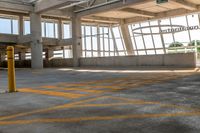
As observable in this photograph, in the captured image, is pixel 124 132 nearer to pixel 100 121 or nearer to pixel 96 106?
pixel 100 121

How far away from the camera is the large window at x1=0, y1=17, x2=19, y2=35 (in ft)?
130

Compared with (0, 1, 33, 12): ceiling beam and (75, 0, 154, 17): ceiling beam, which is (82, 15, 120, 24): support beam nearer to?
(75, 0, 154, 17): ceiling beam

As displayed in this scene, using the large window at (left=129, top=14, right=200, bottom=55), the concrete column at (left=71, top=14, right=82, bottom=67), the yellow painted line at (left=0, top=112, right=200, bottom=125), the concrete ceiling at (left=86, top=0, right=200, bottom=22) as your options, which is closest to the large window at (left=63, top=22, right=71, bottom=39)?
the concrete ceiling at (left=86, top=0, right=200, bottom=22)

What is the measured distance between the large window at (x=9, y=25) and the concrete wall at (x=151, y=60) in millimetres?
16202

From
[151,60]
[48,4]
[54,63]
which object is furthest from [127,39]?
[151,60]

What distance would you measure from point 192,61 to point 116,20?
66.5ft

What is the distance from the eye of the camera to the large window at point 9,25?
130ft

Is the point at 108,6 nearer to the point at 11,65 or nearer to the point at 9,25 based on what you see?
the point at 9,25

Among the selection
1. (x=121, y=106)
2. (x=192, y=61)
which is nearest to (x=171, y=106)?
(x=121, y=106)

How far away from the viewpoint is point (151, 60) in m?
23.6

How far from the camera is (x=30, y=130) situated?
140 inches

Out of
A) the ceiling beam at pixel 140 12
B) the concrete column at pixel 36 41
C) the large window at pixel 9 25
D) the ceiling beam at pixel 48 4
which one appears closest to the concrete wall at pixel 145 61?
the concrete column at pixel 36 41

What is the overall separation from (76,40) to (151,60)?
12803mm

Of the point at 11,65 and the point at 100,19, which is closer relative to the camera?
the point at 11,65
